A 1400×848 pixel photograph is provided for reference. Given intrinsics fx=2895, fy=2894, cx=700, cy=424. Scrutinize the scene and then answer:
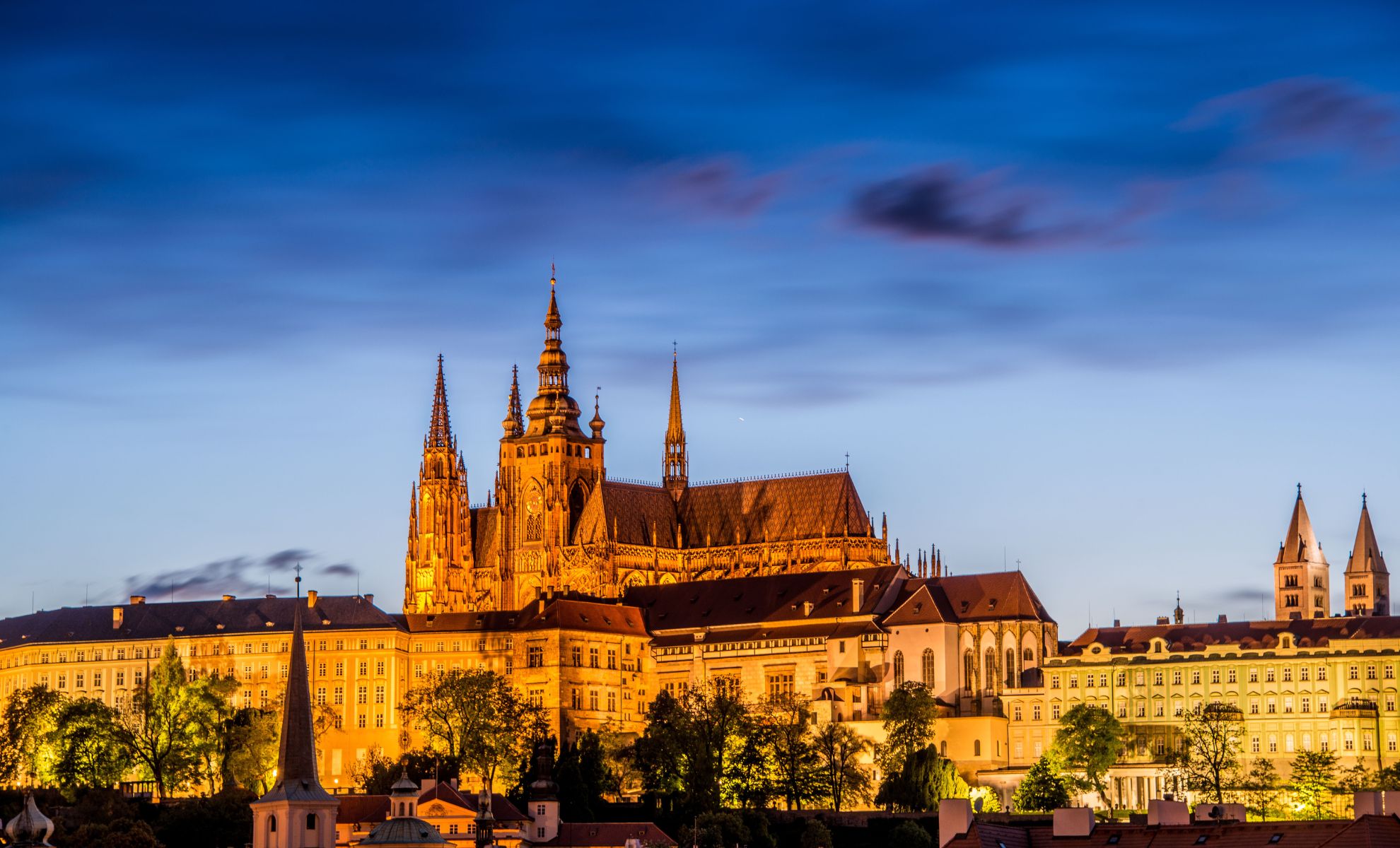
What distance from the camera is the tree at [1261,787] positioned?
534 feet

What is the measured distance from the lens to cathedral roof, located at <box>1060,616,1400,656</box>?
6895 inches

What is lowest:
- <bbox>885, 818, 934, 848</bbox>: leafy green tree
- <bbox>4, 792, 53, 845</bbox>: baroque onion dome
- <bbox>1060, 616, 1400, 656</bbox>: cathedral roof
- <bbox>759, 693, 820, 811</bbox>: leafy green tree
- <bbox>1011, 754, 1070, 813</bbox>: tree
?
<bbox>885, 818, 934, 848</bbox>: leafy green tree

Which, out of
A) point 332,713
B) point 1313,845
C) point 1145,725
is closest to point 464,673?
point 332,713

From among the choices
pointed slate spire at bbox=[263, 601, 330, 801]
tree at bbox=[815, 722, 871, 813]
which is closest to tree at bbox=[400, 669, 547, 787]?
tree at bbox=[815, 722, 871, 813]

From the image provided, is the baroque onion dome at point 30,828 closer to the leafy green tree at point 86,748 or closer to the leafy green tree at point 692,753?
the leafy green tree at point 692,753

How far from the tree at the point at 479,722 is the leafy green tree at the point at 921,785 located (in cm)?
2532

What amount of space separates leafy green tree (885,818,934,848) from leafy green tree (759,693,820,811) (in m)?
18.7

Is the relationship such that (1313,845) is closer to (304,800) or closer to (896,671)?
(304,800)

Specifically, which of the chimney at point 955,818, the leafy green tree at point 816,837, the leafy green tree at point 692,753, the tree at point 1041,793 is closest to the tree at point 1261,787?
the tree at point 1041,793

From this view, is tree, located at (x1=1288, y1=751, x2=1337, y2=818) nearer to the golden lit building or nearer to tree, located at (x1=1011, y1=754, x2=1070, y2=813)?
the golden lit building

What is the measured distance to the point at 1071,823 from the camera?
80.9 meters

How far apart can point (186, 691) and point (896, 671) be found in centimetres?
4607

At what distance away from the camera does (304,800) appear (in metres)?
122

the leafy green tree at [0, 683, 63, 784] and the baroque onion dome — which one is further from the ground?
the leafy green tree at [0, 683, 63, 784]
